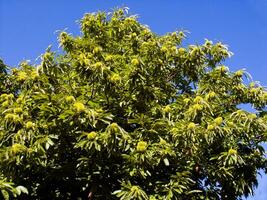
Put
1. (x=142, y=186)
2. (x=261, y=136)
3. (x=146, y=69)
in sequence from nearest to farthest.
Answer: (x=142, y=186) → (x=146, y=69) → (x=261, y=136)

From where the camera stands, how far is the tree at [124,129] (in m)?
8.82

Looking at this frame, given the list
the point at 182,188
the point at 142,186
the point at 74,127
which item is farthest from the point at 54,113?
the point at 182,188

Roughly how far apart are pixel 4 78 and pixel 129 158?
4.70 m

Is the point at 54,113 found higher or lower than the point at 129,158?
higher

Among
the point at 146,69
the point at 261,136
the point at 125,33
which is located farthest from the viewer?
the point at 125,33

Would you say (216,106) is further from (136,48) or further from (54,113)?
(54,113)

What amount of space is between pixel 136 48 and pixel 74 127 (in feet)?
10.8

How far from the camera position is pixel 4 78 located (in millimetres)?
12102

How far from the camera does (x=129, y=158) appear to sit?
894 centimetres

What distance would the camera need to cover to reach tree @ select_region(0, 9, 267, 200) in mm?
8820

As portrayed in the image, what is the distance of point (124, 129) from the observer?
10.1m

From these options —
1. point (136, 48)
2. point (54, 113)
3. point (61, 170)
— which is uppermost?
point (136, 48)

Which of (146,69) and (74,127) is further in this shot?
(146,69)

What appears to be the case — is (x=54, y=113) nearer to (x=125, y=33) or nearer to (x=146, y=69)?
(x=146, y=69)
